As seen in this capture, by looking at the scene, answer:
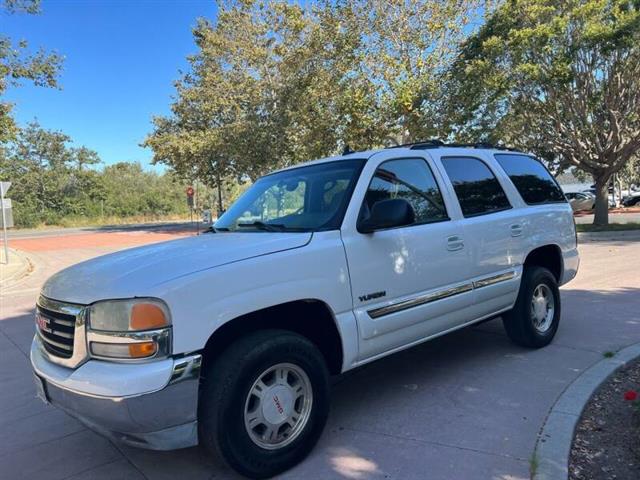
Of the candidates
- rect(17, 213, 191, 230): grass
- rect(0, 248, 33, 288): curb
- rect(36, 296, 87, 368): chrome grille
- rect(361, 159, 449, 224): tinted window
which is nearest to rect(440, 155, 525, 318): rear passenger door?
rect(361, 159, 449, 224): tinted window

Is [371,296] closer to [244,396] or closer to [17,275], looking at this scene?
[244,396]

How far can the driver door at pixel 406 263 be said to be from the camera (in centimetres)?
345

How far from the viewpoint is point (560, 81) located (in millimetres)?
16891

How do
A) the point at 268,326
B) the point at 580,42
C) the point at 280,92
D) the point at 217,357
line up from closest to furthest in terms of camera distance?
the point at 217,357
the point at 268,326
the point at 580,42
the point at 280,92

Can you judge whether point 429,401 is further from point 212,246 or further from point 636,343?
point 636,343

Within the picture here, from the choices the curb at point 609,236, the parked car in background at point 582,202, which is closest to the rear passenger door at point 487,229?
the curb at point 609,236

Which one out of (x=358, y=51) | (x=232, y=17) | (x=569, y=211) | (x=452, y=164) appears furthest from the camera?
(x=232, y=17)

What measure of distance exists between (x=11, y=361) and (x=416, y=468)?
4.88 meters

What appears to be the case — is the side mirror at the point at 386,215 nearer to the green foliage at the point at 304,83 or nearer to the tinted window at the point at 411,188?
the tinted window at the point at 411,188

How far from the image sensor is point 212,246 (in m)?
3.29

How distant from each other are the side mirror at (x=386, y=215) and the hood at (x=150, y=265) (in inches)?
17.5

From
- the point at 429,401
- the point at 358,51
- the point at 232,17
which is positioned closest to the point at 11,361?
the point at 429,401

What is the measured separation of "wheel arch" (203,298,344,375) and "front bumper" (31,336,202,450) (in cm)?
29

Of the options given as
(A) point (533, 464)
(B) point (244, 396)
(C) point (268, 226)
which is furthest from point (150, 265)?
(A) point (533, 464)
